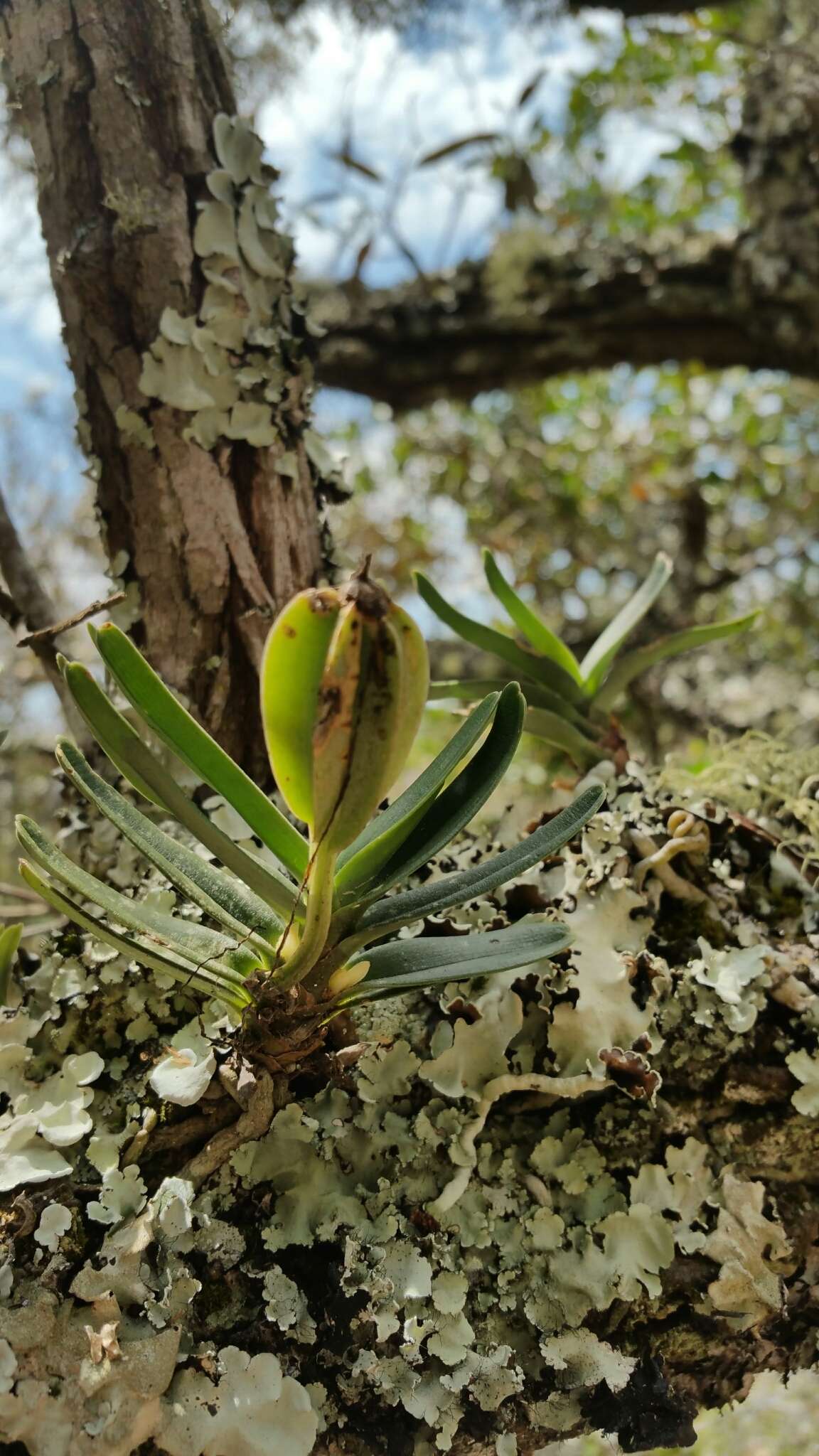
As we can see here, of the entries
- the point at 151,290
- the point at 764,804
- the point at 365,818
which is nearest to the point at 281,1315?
the point at 365,818

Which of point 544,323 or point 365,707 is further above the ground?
point 544,323

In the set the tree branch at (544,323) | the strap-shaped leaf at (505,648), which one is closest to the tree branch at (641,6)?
the tree branch at (544,323)

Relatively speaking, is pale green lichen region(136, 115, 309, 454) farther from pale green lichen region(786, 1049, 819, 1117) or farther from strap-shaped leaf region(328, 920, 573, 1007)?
pale green lichen region(786, 1049, 819, 1117)

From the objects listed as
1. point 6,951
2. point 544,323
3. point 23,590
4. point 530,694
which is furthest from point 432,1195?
point 544,323

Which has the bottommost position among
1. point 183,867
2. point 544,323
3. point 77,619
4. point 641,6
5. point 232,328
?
point 183,867

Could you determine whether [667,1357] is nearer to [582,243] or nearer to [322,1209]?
[322,1209]

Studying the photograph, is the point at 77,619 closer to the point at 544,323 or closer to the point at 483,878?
the point at 483,878

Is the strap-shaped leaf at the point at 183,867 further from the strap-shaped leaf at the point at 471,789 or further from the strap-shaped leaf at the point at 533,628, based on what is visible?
the strap-shaped leaf at the point at 533,628
